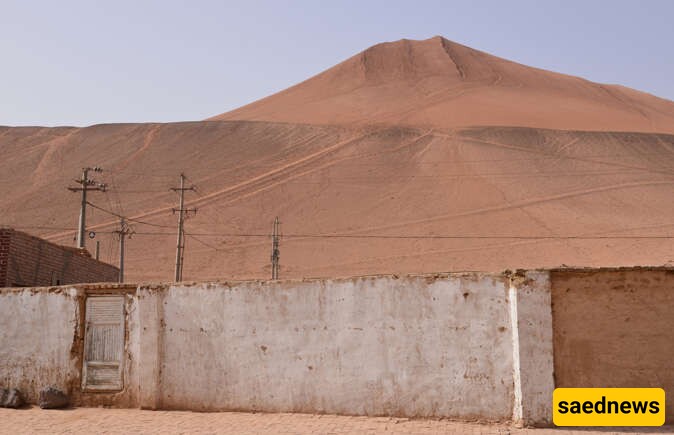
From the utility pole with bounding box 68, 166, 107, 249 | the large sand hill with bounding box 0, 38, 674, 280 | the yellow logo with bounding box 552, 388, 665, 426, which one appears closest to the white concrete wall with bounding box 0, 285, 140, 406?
the yellow logo with bounding box 552, 388, 665, 426

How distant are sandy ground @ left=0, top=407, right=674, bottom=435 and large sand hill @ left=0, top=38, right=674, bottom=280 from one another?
107 ft

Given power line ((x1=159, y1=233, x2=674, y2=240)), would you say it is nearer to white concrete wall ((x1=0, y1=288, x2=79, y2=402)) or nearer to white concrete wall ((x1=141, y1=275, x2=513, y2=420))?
white concrete wall ((x1=0, y1=288, x2=79, y2=402))

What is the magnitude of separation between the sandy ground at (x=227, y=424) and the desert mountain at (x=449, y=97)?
205 feet

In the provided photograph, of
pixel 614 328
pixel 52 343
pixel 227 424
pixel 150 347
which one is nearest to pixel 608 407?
pixel 614 328

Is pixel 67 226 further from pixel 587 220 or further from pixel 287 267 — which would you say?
pixel 587 220

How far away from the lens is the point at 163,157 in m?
62.3

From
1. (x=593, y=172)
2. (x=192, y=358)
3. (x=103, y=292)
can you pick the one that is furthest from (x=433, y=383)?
(x=593, y=172)

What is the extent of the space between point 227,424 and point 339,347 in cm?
166

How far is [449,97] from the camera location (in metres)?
87.6

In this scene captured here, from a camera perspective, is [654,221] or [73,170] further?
[73,170]

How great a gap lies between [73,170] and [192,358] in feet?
181

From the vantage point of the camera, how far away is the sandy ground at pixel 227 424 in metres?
8.56

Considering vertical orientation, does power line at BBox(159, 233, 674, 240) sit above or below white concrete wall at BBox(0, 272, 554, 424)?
above

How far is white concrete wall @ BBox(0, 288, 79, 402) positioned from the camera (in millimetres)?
10578
